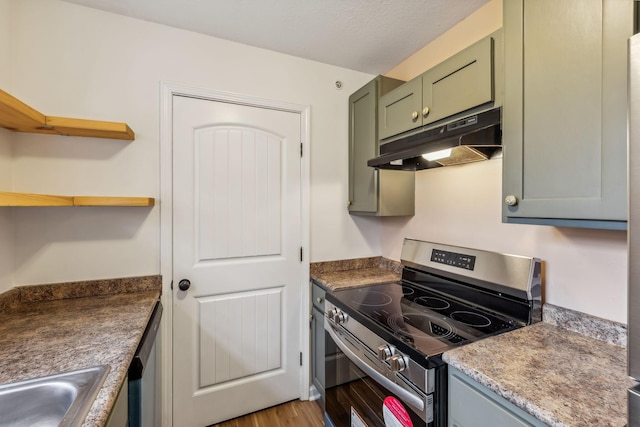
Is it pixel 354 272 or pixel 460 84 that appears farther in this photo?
pixel 354 272

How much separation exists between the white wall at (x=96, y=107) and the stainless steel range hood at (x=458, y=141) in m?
1.05

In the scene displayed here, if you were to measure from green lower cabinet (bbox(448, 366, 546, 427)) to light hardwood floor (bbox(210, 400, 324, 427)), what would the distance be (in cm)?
117

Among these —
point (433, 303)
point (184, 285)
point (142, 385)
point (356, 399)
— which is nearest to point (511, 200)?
point (433, 303)

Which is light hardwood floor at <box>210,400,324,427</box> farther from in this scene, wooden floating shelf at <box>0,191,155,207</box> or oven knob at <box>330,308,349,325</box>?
wooden floating shelf at <box>0,191,155,207</box>

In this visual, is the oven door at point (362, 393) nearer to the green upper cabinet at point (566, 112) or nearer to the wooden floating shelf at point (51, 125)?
the green upper cabinet at point (566, 112)

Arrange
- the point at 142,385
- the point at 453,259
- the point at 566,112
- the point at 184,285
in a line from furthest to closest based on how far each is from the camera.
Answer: the point at 184,285, the point at 453,259, the point at 142,385, the point at 566,112

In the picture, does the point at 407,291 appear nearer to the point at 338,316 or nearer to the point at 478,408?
the point at 338,316

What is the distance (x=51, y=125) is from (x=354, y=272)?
6.23 feet

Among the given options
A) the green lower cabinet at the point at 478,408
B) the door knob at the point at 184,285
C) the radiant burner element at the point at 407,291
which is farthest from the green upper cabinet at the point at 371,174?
the door knob at the point at 184,285

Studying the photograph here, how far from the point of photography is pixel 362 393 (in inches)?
52.0

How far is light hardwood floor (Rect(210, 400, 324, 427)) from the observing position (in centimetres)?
180

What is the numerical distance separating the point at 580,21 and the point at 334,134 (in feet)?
4.73

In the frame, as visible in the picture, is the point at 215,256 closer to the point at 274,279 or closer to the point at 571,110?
the point at 274,279

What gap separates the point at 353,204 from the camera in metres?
2.13
